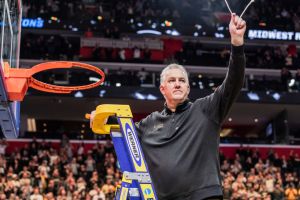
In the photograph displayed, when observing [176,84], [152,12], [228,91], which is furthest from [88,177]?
Result: [228,91]

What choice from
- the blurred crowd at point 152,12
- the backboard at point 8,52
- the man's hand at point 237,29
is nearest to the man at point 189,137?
the man's hand at point 237,29

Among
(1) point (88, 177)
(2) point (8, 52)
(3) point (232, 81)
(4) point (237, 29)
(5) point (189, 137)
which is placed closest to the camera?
(4) point (237, 29)

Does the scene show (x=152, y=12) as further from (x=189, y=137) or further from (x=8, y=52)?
(x=189, y=137)

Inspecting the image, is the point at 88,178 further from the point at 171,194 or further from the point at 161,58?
the point at 171,194

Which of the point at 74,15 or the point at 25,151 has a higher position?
the point at 74,15

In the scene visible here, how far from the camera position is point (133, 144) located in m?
3.60

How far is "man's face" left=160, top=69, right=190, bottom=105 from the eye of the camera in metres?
3.79

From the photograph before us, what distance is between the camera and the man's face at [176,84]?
3.79m

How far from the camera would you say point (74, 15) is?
27.9m

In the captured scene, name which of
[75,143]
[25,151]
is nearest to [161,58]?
[75,143]

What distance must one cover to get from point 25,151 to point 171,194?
17.5 meters

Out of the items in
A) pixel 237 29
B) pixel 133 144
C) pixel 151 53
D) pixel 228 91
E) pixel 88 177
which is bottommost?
pixel 88 177

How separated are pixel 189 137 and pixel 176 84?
359 millimetres

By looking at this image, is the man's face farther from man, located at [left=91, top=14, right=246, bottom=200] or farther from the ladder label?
the ladder label
